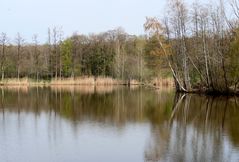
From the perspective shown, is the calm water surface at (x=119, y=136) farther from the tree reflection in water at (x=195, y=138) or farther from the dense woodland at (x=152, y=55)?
the dense woodland at (x=152, y=55)

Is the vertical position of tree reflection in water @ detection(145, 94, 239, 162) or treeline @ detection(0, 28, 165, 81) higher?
treeline @ detection(0, 28, 165, 81)

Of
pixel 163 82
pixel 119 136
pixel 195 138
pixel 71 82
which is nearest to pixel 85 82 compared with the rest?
pixel 71 82

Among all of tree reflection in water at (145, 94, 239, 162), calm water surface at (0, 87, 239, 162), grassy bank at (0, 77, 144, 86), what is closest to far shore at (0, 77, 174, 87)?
grassy bank at (0, 77, 144, 86)

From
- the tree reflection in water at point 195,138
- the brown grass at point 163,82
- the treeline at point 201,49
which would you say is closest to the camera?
the tree reflection in water at point 195,138

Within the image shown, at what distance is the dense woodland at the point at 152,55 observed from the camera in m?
32.2

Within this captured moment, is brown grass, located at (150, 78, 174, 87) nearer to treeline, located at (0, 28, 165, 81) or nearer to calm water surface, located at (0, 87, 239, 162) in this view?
treeline, located at (0, 28, 165, 81)

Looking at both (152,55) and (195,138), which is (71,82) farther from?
(195,138)

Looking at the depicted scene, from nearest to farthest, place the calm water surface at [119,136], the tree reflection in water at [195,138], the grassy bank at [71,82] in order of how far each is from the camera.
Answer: the tree reflection in water at [195,138]
the calm water surface at [119,136]
the grassy bank at [71,82]

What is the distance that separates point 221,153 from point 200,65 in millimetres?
25907

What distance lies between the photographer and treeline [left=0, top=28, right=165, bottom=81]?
53469 mm

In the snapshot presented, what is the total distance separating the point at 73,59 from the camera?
5647cm

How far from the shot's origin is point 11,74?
54.1 metres

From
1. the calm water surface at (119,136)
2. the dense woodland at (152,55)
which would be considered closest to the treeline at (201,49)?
the dense woodland at (152,55)

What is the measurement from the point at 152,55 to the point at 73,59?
1900cm
